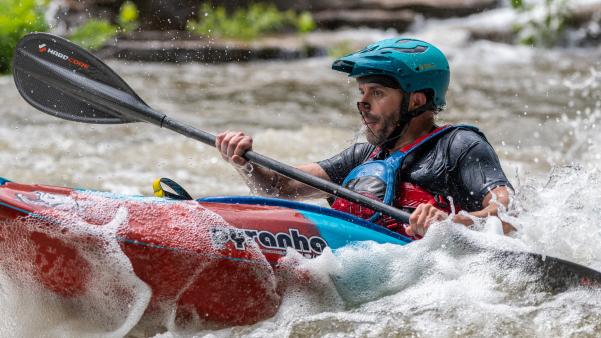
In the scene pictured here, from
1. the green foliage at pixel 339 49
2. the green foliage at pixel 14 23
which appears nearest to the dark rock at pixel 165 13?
the green foliage at pixel 339 49

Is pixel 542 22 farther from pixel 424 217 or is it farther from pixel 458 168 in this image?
pixel 424 217

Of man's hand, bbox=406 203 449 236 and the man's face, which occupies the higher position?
the man's face

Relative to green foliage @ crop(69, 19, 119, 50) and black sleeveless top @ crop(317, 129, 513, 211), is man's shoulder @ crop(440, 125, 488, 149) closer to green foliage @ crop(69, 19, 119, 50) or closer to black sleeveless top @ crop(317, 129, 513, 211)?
black sleeveless top @ crop(317, 129, 513, 211)

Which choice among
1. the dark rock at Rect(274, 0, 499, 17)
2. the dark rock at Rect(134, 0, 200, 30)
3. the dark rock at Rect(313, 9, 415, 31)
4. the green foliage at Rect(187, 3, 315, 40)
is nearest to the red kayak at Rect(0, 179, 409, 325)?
the green foliage at Rect(187, 3, 315, 40)

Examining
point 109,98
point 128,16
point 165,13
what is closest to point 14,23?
point 128,16

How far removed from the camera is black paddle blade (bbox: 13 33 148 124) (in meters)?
4.20

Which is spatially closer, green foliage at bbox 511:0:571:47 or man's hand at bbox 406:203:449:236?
man's hand at bbox 406:203:449:236

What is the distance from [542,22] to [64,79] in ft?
37.0

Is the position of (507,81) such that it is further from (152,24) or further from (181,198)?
(181,198)

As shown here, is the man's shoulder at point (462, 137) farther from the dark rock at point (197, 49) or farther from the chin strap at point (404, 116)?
the dark rock at point (197, 49)

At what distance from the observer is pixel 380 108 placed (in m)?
3.66

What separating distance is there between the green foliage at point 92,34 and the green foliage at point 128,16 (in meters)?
0.78

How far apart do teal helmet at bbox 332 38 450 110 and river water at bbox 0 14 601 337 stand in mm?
517

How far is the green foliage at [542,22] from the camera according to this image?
13938 mm
